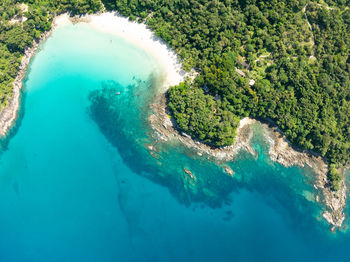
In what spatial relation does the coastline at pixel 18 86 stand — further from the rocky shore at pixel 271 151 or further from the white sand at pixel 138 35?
the rocky shore at pixel 271 151

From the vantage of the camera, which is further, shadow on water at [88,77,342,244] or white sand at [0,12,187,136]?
white sand at [0,12,187,136]

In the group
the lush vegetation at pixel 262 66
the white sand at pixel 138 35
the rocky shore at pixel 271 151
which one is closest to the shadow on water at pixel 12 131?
the white sand at pixel 138 35

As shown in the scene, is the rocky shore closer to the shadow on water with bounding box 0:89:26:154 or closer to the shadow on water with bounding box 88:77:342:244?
the shadow on water with bounding box 88:77:342:244

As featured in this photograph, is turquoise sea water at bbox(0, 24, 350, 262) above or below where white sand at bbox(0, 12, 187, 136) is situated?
below

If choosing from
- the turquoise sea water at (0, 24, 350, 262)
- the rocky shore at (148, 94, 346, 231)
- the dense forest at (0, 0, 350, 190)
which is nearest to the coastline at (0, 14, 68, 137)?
the dense forest at (0, 0, 350, 190)

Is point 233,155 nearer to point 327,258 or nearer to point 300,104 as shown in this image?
point 300,104

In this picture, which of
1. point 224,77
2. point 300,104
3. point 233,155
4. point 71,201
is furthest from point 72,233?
point 300,104

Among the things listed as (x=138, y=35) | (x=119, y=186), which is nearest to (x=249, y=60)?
(x=138, y=35)
